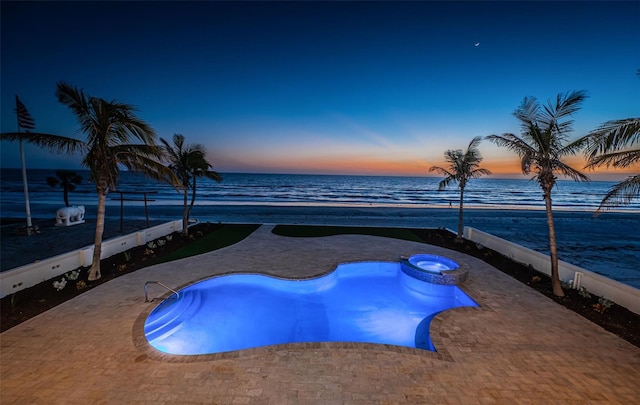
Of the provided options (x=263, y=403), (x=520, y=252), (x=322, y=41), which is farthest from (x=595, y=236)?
(x=263, y=403)

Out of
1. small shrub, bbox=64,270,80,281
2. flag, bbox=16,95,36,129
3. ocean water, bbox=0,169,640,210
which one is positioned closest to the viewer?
small shrub, bbox=64,270,80,281

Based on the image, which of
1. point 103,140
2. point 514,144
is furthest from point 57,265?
point 514,144

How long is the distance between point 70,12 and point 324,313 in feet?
57.3

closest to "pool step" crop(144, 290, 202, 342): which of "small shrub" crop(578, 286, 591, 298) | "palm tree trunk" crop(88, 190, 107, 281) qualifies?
"palm tree trunk" crop(88, 190, 107, 281)

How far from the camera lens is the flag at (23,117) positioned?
1130 cm

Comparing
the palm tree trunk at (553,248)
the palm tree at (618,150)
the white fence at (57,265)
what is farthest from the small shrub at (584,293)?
the white fence at (57,265)

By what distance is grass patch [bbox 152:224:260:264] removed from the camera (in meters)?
10.7

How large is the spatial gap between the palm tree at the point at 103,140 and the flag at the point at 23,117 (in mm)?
7341

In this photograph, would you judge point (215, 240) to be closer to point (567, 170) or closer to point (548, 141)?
point (548, 141)

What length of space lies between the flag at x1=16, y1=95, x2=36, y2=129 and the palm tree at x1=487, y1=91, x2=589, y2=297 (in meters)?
19.1

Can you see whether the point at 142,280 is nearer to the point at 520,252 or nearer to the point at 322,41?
the point at 520,252

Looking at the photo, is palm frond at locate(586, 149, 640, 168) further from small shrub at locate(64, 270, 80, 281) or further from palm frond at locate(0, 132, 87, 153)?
small shrub at locate(64, 270, 80, 281)

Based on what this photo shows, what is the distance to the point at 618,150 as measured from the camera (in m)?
5.39

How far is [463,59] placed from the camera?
14227 millimetres
